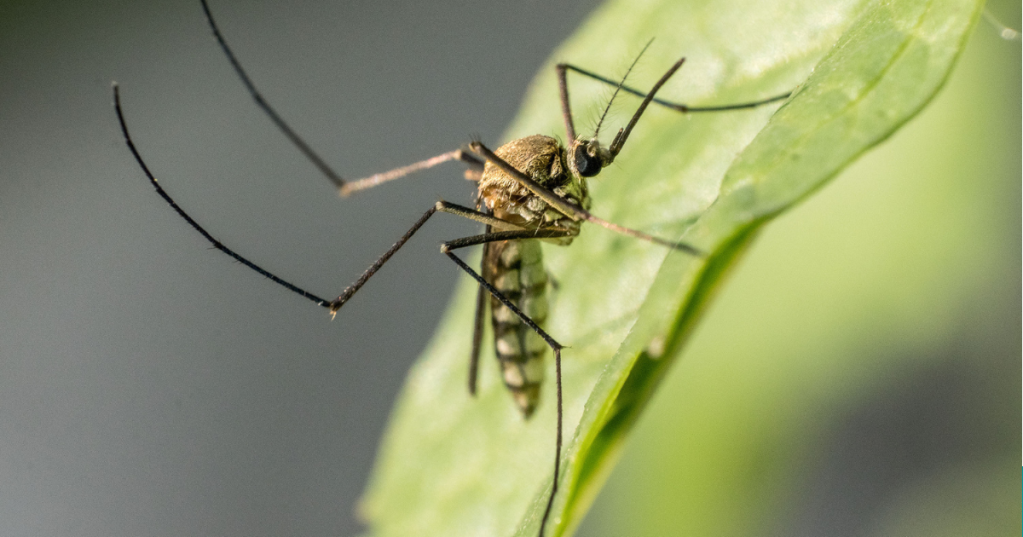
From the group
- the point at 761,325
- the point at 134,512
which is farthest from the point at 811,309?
the point at 134,512

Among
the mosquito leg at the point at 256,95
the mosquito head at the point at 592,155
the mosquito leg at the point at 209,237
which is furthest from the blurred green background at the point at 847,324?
the mosquito leg at the point at 256,95

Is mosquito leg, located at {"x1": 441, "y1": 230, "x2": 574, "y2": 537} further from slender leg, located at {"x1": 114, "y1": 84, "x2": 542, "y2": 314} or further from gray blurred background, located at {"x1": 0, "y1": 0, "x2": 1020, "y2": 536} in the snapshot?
gray blurred background, located at {"x1": 0, "y1": 0, "x2": 1020, "y2": 536}

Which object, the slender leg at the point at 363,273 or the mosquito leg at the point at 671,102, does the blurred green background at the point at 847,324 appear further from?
the slender leg at the point at 363,273

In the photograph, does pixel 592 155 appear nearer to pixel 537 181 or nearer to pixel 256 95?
pixel 537 181

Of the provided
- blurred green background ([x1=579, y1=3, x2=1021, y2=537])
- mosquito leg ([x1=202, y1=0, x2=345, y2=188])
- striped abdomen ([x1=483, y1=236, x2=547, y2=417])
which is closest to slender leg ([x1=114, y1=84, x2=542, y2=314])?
striped abdomen ([x1=483, y1=236, x2=547, y2=417])

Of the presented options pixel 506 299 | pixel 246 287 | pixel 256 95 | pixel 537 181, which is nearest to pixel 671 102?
pixel 537 181

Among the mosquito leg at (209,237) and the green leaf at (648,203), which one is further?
the mosquito leg at (209,237)
